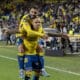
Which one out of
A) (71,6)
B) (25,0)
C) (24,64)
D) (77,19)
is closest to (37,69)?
(24,64)

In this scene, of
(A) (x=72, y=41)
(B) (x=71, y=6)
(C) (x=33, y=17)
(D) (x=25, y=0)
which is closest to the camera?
(C) (x=33, y=17)

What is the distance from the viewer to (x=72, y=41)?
24.2 metres

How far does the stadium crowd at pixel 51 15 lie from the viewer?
30.7m

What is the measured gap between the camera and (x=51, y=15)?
37656mm

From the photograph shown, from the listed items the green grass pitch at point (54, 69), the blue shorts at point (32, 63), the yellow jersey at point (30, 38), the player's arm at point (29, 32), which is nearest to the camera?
the player's arm at point (29, 32)

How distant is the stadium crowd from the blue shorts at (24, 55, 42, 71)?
549 inches

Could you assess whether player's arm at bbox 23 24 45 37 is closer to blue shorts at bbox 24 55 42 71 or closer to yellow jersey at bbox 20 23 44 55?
yellow jersey at bbox 20 23 44 55

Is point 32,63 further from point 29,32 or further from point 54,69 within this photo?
point 54,69

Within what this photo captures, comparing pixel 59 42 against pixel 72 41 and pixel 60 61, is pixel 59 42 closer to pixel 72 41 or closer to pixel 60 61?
pixel 72 41

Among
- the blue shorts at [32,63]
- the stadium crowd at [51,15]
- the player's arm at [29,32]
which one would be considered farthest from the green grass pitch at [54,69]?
the stadium crowd at [51,15]

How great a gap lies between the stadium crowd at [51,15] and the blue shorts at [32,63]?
13934 mm

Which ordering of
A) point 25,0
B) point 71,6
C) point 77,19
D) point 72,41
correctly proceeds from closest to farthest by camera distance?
point 72,41, point 77,19, point 71,6, point 25,0

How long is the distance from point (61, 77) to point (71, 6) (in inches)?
944

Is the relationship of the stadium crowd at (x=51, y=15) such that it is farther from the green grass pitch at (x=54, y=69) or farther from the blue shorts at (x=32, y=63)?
the blue shorts at (x=32, y=63)
